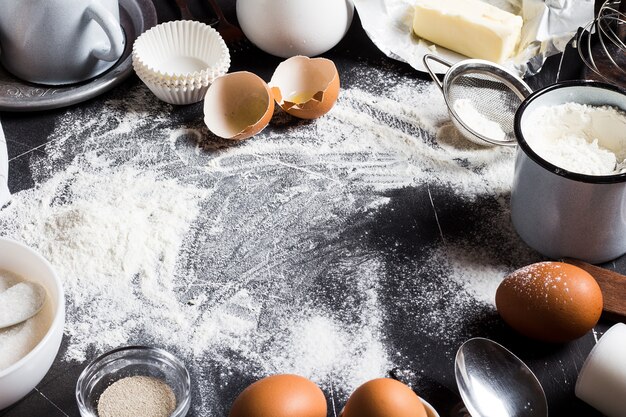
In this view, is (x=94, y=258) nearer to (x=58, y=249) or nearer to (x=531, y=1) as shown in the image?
(x=58, y=249)

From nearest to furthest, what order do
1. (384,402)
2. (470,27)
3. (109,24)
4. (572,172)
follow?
(384,402) → (572,172) → (109,24) → (470,27)

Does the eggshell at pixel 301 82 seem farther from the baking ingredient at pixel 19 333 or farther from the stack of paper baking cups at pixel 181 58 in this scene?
the baking ingredient at pixel 19 333

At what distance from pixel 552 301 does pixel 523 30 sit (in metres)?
0.68

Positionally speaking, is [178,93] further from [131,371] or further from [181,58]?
[131,371]

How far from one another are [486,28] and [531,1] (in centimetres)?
16

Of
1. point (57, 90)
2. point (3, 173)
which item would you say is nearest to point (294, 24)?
point (57, 90)

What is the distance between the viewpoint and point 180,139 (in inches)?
55.7

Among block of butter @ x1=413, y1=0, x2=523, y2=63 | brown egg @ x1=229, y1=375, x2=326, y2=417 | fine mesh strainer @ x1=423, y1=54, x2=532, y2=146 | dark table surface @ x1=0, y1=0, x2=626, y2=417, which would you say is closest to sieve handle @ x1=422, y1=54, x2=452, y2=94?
fine mesh strainer @ x1=423, y1=54, x2=532, y2=146

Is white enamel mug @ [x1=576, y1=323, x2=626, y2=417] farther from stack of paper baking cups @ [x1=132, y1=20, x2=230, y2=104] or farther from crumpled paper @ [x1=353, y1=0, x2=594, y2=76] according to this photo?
stack of paper baking cups @ [x1=132, y1=20, x2=230, y2=104]

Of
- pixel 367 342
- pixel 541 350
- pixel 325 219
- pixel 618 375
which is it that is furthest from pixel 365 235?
pixel 618 375

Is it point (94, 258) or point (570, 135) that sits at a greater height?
point (570, 135)

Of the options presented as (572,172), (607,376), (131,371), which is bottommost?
(131,371)

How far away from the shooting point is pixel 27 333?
1.08 m

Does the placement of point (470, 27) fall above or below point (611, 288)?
above
